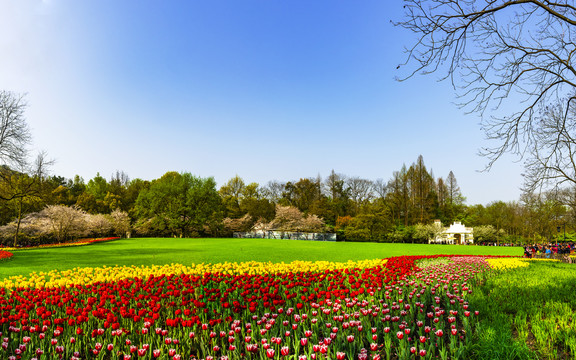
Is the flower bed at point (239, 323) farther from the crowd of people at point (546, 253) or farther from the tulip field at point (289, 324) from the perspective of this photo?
the crowd of people at point (546, 253)

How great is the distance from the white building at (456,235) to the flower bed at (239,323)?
49273 millimetres

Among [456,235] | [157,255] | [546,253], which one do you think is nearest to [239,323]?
[157,255]

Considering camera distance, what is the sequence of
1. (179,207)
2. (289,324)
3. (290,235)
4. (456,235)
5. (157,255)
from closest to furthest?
(289,324) < (157,255) < (179,207) < (290,235) < (456,235)

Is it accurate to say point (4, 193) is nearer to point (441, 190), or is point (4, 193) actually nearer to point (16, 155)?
point (16, 155)

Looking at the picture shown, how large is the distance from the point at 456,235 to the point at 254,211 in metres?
34.5

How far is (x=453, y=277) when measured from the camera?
7.44 m

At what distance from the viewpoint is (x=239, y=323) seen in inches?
160

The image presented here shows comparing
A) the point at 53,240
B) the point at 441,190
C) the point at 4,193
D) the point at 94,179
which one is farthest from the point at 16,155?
→ the point at 441,190

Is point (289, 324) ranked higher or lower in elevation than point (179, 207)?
lower

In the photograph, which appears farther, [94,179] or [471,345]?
[94,179]

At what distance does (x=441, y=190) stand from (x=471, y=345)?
79.7m

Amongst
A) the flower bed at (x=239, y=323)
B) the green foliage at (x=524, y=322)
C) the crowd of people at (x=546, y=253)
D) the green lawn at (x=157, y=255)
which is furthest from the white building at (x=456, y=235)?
the flower bed at (x=239, y=323)

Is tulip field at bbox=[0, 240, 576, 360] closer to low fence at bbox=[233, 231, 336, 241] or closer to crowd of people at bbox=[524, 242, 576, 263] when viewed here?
crowd of people at bbox=[524, 242, 576, 263]

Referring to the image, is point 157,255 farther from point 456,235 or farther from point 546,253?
point 456,235
